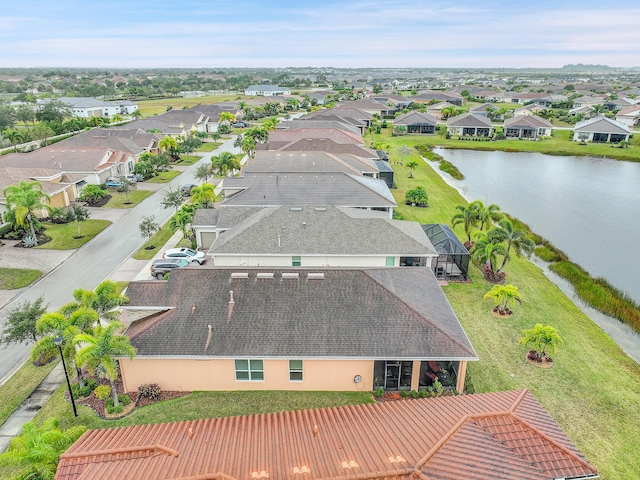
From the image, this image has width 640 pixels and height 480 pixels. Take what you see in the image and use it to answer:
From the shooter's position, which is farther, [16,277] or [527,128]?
[527,128]

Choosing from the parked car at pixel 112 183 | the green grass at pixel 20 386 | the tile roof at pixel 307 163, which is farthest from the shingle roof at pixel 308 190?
the green grass at pixel 20 386

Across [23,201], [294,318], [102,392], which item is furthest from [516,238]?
[23,201]

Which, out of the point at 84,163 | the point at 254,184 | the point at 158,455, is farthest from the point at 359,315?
the point at 84,163

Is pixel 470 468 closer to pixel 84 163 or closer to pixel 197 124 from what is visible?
pixel 84 163

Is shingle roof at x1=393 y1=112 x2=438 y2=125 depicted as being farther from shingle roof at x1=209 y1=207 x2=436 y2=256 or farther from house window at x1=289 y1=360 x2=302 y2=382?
house window at x1=289 y1=360 x2=302 y2=382

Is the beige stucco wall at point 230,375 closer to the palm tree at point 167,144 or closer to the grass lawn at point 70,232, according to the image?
the grass lawn at point 70,232

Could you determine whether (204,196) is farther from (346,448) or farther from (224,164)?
(346,448)
